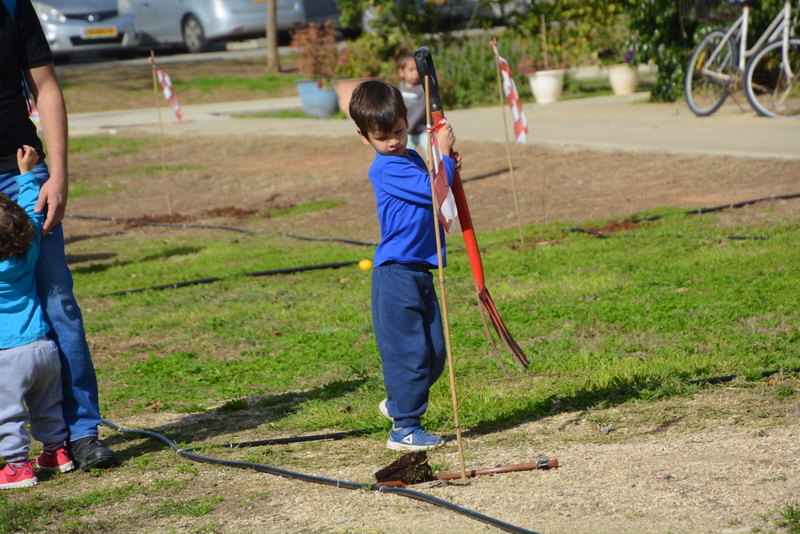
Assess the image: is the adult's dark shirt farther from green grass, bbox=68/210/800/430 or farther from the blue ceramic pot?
the blue ceramic pot

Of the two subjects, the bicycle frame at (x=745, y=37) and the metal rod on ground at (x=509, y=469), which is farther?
the bicycle frame at (x=745, y=37)

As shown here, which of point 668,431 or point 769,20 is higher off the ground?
point 769,20

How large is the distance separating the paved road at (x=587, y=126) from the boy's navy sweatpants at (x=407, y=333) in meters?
6.94

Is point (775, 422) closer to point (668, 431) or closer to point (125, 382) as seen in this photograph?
point (668, 431)

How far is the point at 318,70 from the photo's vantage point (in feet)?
60.8

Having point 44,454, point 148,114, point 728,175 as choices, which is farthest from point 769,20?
point 148,114

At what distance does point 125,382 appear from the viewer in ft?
17.0

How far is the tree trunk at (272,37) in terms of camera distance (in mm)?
23656

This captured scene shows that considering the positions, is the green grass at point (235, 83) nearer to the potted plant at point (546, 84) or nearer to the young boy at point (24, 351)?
the potted plant at point (546, 84)

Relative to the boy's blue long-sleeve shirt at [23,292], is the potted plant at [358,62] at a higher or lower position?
higher

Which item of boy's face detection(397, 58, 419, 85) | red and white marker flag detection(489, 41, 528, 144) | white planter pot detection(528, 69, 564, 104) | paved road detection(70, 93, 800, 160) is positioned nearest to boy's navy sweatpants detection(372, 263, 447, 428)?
red and white marker flag detection(489, 41, 528, 144)

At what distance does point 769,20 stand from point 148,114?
43.2ft

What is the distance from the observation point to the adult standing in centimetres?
362

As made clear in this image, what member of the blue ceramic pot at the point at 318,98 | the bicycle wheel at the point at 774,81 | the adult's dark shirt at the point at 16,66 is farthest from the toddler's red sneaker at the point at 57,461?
the blue ceramic pot at the point at 318,98
